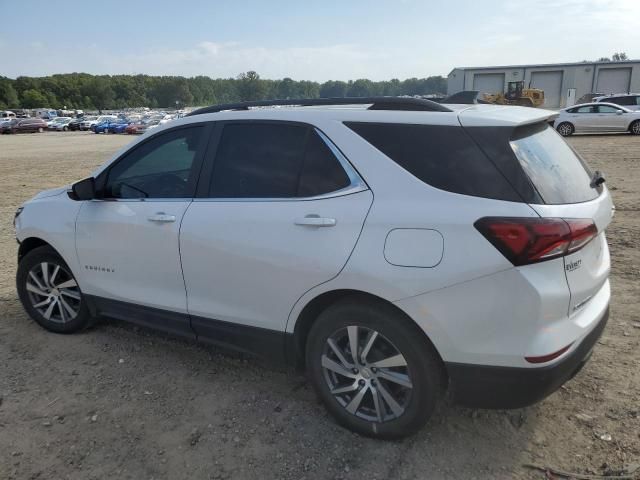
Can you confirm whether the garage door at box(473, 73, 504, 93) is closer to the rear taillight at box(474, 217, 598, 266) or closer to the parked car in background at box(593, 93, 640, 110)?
the parked car in background at box(593, 93, 640, 110)

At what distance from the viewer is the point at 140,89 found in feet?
504

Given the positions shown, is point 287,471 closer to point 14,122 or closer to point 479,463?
point 479,463

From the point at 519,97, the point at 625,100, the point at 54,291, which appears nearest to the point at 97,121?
the point at 519,97

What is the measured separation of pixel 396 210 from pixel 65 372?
8.74 feet

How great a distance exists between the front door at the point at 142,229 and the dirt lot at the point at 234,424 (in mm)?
436

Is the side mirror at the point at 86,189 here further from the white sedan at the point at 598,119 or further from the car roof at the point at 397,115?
the white sedan at the point at 598,119

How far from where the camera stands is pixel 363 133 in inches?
110

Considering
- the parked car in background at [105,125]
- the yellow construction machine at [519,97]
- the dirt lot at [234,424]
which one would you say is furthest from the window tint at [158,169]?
the parked car in background at [105,125]

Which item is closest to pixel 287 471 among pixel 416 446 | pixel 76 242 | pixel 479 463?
pixel 416 446

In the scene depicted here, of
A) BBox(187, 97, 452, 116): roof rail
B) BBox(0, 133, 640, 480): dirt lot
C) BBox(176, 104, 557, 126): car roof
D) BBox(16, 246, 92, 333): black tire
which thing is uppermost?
BBox(187, 97, 452, 116): roof rail

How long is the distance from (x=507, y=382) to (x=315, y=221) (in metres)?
Result: 1.20

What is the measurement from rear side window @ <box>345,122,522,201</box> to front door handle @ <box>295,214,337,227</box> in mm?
449

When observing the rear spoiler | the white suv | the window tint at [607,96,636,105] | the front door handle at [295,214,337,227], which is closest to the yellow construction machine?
the window tint at [607,96,636,105]

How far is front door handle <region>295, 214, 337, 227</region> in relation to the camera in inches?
106
